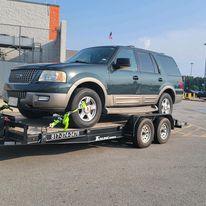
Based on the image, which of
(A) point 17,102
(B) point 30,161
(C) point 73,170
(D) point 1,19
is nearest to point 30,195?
(C) point 73,170

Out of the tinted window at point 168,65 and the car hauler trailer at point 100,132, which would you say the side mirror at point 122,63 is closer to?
the car hauler trailer at point 100,132

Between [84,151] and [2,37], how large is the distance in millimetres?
18933

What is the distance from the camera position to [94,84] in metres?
7.98

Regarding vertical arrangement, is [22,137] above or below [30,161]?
above

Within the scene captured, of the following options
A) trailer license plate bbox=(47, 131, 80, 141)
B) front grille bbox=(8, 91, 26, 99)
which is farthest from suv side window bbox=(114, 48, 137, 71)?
front grille bbox=(8, 91, 26, 99)

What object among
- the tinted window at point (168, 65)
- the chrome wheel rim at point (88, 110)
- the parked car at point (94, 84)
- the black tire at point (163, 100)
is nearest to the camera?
the parked car at point (94, 84)

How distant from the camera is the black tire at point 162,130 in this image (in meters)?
9.58

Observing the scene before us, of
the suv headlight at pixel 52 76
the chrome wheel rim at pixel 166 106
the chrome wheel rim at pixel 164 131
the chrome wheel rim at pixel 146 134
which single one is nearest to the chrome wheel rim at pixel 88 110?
the suv headlight at pixel 52 76

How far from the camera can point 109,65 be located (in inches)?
330

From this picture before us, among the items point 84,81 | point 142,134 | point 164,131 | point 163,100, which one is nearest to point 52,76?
point 84,81

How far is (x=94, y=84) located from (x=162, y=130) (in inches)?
108

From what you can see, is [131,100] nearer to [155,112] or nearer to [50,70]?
[155,112]

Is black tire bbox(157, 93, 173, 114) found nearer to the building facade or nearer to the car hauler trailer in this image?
the car hauler trailer

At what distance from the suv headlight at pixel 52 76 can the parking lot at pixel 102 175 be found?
153cm
